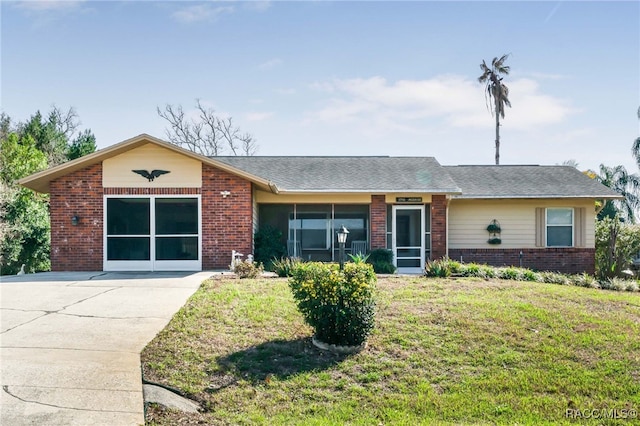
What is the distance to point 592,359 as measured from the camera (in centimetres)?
775

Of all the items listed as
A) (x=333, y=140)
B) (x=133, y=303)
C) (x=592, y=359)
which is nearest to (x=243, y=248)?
(x=133, y=303)

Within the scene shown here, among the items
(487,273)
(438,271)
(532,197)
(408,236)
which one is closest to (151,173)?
(408,236)

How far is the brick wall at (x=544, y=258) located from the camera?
1853 centimetres

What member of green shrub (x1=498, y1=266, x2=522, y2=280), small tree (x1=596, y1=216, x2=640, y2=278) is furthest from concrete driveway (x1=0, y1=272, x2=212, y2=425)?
small tree (x1=596, y1=216, x2=640, y2=278)

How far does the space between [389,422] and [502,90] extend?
3203cm

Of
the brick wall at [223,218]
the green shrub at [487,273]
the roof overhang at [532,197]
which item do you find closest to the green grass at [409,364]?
the green shrub at [487,273]

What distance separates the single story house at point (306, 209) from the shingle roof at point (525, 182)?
0.14 feet

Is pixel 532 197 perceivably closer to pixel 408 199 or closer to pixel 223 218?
pixel 408 199

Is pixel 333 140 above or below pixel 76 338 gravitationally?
above

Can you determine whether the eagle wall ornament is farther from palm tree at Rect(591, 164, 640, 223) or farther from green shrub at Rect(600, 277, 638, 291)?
palm tree at Rect(591, 164, 640, 223)

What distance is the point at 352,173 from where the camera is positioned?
1902cm

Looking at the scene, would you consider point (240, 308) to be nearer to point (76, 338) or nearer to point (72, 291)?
point (76, 338)

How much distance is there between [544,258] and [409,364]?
12771mm

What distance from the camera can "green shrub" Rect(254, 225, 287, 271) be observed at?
16562 mm
